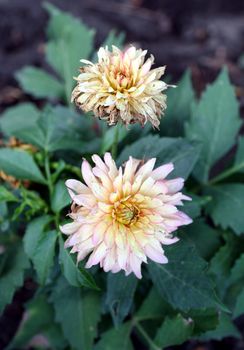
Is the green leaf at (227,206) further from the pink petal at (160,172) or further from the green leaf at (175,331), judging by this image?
the pink petal at (160,172)

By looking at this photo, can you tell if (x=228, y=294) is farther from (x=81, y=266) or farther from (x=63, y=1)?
(x=63, y=1)

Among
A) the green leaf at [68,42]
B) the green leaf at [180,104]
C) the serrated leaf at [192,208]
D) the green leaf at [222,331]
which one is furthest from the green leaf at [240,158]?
the green leaf at [68,42]

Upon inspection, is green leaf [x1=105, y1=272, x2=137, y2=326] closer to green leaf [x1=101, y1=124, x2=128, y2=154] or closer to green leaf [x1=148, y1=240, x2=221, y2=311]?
green leaf [x1=148, y1=240, x2=221, y2=311]

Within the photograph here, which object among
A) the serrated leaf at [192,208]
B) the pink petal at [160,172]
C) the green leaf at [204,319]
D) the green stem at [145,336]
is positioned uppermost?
the pink petal at [160,172]

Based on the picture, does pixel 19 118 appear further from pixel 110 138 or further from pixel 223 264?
pixel 223 264

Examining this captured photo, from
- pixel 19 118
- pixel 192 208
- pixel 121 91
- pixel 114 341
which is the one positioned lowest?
pixel 114 341

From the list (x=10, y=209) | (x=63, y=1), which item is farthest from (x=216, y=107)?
(x=63, y=1)

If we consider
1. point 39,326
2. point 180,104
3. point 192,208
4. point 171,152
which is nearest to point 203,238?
point 192,208
